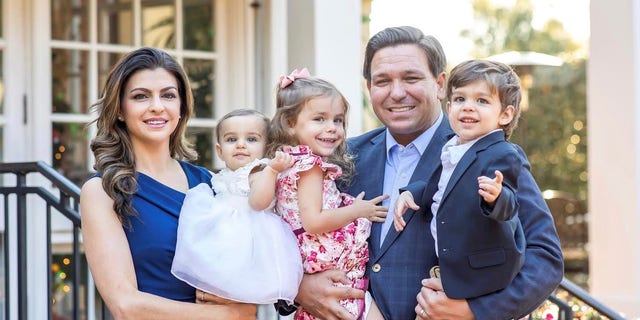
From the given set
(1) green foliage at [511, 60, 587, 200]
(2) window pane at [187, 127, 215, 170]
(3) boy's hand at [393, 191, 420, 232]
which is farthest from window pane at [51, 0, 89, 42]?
(1) green foliage at [511, 60, 587, 200]

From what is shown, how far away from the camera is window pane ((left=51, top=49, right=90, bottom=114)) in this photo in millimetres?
6293

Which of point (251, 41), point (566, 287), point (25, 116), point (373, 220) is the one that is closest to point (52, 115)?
point (25, 116)

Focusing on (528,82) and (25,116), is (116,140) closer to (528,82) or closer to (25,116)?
(25,116)

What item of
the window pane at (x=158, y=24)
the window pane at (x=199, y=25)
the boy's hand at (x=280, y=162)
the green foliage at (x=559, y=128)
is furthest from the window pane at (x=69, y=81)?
the green foliage at (x=559, y=128)

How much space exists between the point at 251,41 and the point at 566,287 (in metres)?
2.49

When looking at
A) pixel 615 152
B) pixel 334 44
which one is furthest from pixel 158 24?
pixel 615 152

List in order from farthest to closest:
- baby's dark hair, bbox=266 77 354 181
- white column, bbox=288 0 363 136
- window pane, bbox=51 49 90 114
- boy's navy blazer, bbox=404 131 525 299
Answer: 1. window pane, bbox=51 49 90 114
2. white column, bbox=288 0 363 136
3. baby's dark hair, bbox=266 77 354 181
4. boy's navy blazer, bbox=404 131 525 299

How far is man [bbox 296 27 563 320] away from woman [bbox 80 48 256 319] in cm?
40

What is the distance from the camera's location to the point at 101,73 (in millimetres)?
6465

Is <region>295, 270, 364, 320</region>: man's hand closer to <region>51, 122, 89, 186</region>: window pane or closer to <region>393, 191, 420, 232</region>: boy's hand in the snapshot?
<region>393, 191, 420, 232</region>: boy's hand

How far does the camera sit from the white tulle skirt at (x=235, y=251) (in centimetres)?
309

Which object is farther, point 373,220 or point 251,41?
point 251,41

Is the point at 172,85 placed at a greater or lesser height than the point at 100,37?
lesser

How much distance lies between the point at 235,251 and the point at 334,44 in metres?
3.03
